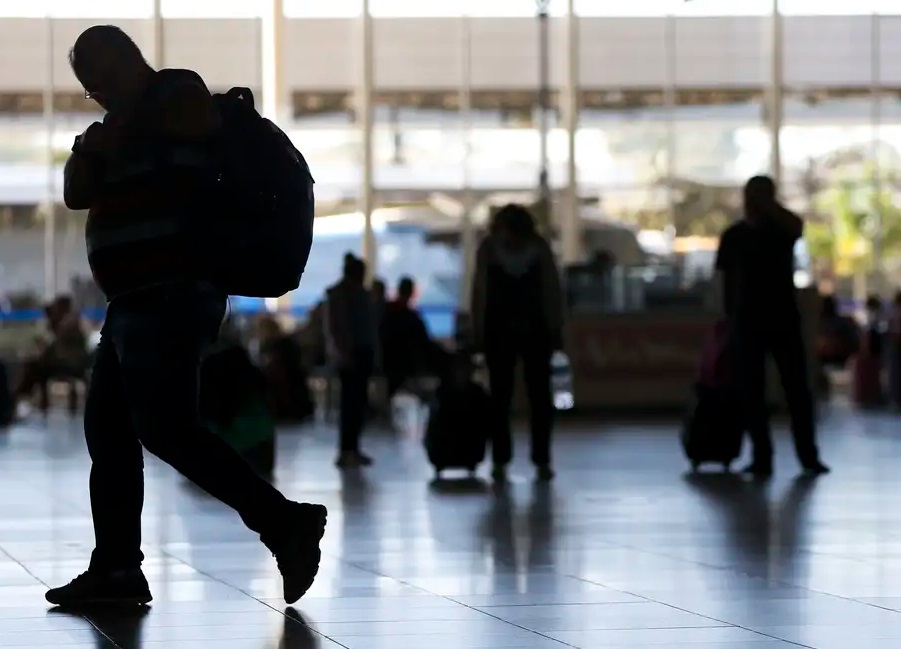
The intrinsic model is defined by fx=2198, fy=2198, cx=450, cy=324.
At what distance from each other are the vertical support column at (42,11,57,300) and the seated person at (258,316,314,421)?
43.1ft

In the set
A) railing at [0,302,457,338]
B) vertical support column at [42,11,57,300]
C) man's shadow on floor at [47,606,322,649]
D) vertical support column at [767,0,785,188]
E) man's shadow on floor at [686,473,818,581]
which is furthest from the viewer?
vertical support column at [767,0,785,188]

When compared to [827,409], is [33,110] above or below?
above

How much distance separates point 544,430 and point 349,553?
4465 millimetres

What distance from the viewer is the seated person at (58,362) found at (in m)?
23.0

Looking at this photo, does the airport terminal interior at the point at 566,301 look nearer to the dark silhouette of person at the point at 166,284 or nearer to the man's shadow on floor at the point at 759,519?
the man's shadow on floor at the point at 759,519

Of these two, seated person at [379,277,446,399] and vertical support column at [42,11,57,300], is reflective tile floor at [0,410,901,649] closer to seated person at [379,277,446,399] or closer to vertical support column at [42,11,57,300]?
seated person at [379,277,446,399]

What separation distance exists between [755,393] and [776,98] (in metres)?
23.3

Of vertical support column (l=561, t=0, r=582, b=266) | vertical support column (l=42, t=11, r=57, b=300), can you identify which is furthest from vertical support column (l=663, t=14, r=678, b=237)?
vertical support column (l=42, t=11, r=57, b=300)

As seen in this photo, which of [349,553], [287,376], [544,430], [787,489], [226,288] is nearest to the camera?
[226,288]

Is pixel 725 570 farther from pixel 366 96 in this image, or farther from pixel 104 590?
pixel 366 96

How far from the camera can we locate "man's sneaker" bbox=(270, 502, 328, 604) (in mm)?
6074

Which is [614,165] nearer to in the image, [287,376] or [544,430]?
[287,376]

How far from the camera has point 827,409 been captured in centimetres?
2212

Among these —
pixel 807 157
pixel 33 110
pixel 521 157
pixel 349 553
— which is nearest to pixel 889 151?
pixel 807 157
